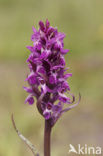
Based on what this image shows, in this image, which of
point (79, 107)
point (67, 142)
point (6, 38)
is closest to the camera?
point (67, 142)

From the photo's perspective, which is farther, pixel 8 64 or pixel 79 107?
pixel 8 64

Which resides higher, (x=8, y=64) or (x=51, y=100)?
(x=8, y=64)

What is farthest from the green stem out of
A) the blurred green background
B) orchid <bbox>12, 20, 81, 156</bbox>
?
the blurred green background

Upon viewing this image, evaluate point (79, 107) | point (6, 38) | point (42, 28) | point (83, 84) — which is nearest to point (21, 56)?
point (6, 38)

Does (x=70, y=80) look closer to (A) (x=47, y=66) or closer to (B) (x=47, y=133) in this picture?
(B) (x=47, y=133)

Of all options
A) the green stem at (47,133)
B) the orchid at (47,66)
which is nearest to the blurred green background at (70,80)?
the green stem at (47,133)

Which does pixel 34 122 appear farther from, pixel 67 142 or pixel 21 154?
pixel 21 154

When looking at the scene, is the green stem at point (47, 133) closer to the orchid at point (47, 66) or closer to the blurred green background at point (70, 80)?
the orchid at point (47, 66)

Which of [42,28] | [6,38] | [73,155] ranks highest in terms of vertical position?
[6,38]
